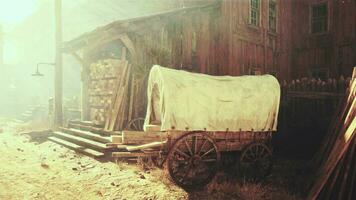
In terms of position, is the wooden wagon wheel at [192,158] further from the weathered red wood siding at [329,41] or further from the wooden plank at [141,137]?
the weathered red wood siding at [329,41]

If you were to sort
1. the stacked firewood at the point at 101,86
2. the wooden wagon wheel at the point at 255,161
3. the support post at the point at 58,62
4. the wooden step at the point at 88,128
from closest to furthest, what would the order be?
1. the wooden wagon wheel at the point at 255,161
2. the wooden step at the point at 88,128
3. the stacked firewood at the point at 101,86
4. the support post at the point at 58,62

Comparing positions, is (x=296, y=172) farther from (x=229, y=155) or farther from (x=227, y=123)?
(x=227, y=123)

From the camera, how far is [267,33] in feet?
48.1

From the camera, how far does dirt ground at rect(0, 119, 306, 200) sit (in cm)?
714

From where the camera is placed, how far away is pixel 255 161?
340 inches

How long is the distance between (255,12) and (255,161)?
7954 mm

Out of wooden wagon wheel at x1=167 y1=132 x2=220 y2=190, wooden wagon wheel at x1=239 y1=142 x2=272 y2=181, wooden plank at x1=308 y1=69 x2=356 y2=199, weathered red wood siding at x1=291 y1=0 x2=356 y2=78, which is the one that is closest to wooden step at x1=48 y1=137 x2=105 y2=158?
wooden wagon wheel at x1=167 y1=132 x2=220 y2=190

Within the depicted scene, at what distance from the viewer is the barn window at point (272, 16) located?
49.5 ft

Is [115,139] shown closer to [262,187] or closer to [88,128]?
[262,187]

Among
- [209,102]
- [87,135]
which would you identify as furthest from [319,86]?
[87,135]

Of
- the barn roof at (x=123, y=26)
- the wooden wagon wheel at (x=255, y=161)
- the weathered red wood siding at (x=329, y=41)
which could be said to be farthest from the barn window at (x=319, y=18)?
the wooden wagon wheel at (x=255, y=161)

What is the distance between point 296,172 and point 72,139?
26.5 ft

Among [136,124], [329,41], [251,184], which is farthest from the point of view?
[329,41]

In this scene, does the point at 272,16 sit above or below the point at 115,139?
above
